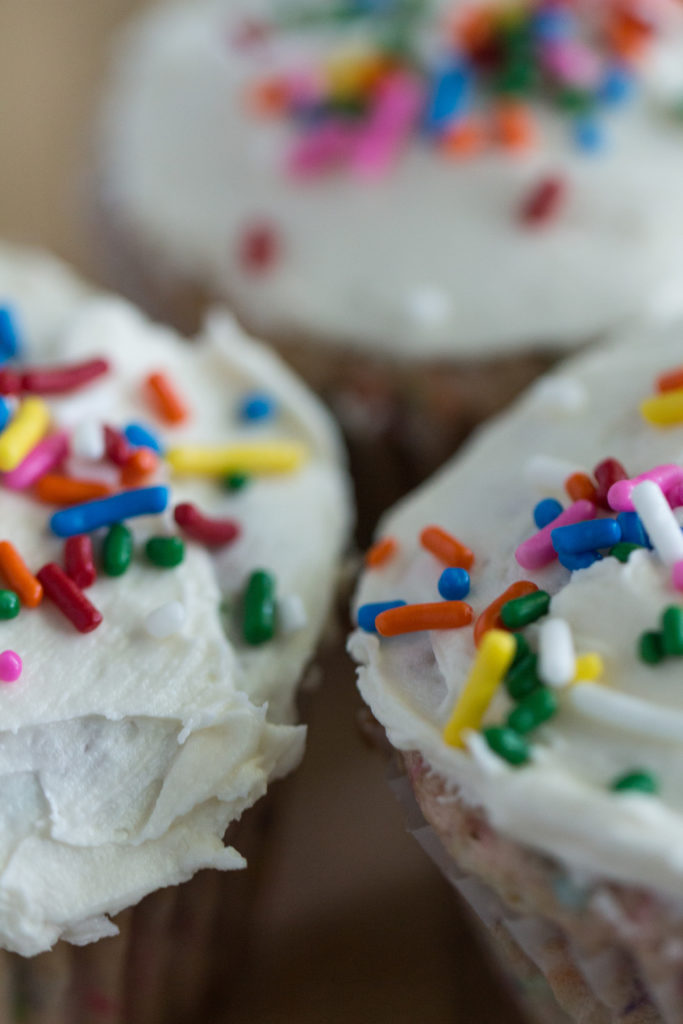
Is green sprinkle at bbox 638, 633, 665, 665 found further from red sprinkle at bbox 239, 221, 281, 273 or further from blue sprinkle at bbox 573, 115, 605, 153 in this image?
blue sprinkle at bbox 573, 115, 605, 153

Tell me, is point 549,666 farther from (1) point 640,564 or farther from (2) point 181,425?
(2) point 181,425

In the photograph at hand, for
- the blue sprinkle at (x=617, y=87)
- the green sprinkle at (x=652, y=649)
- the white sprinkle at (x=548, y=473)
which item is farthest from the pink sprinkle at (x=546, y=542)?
the blue sprinkle at (x=617, y=87)

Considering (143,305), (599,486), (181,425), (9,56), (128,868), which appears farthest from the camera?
(9,56)

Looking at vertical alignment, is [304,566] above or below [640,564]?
below

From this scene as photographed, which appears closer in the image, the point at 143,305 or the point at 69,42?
the point at 143,305

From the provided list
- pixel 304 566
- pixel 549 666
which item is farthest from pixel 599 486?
pixel 304 566

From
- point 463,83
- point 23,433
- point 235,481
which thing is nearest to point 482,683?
point 235,481

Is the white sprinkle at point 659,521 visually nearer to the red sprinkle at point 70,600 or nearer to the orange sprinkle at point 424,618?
the orange sprinkle at point 424,618
